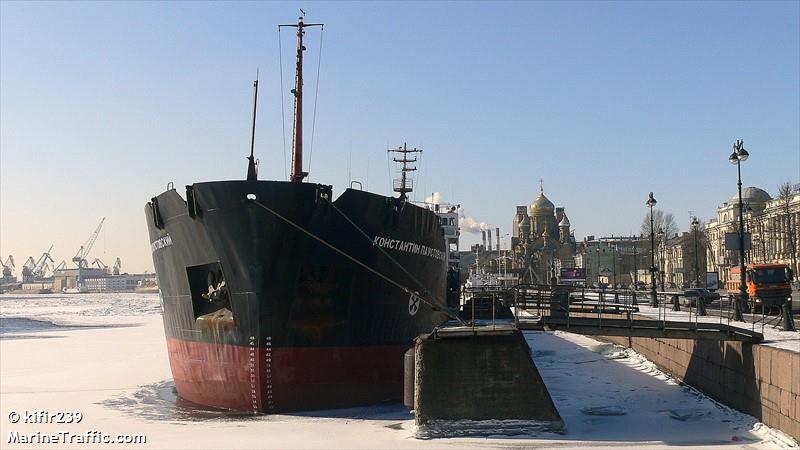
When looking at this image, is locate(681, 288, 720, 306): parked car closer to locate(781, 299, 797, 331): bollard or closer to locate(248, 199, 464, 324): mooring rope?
locate(781, 299, 797, 331): bollard

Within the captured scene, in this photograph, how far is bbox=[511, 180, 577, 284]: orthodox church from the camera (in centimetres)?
14700

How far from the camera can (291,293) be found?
17.4 metres

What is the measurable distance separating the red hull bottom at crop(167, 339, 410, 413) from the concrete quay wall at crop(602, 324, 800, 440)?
7399 millimetres

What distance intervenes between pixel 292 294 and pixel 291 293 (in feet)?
0.11

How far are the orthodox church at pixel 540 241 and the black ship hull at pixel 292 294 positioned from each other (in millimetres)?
117861

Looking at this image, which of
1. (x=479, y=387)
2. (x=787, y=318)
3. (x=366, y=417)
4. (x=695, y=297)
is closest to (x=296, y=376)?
(x=366, y=417)

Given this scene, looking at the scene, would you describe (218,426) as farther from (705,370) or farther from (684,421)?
(705,370)

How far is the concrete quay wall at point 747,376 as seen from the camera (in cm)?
1305

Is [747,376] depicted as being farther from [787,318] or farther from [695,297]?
[695,297]

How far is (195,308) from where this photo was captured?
63.2 ft

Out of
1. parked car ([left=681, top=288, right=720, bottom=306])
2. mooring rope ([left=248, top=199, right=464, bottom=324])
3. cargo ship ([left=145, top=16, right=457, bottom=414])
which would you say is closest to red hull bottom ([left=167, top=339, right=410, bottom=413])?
cargo ship ([left=145, top=16, right=457, bottom=414])

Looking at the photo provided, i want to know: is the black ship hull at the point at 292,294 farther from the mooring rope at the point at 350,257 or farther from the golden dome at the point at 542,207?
the golden dome at the point at 542,207

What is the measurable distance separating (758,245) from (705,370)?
236 ft

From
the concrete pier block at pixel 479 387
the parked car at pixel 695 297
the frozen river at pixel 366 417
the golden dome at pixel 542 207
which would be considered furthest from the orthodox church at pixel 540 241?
the concrete pier block at pixel 479 387
